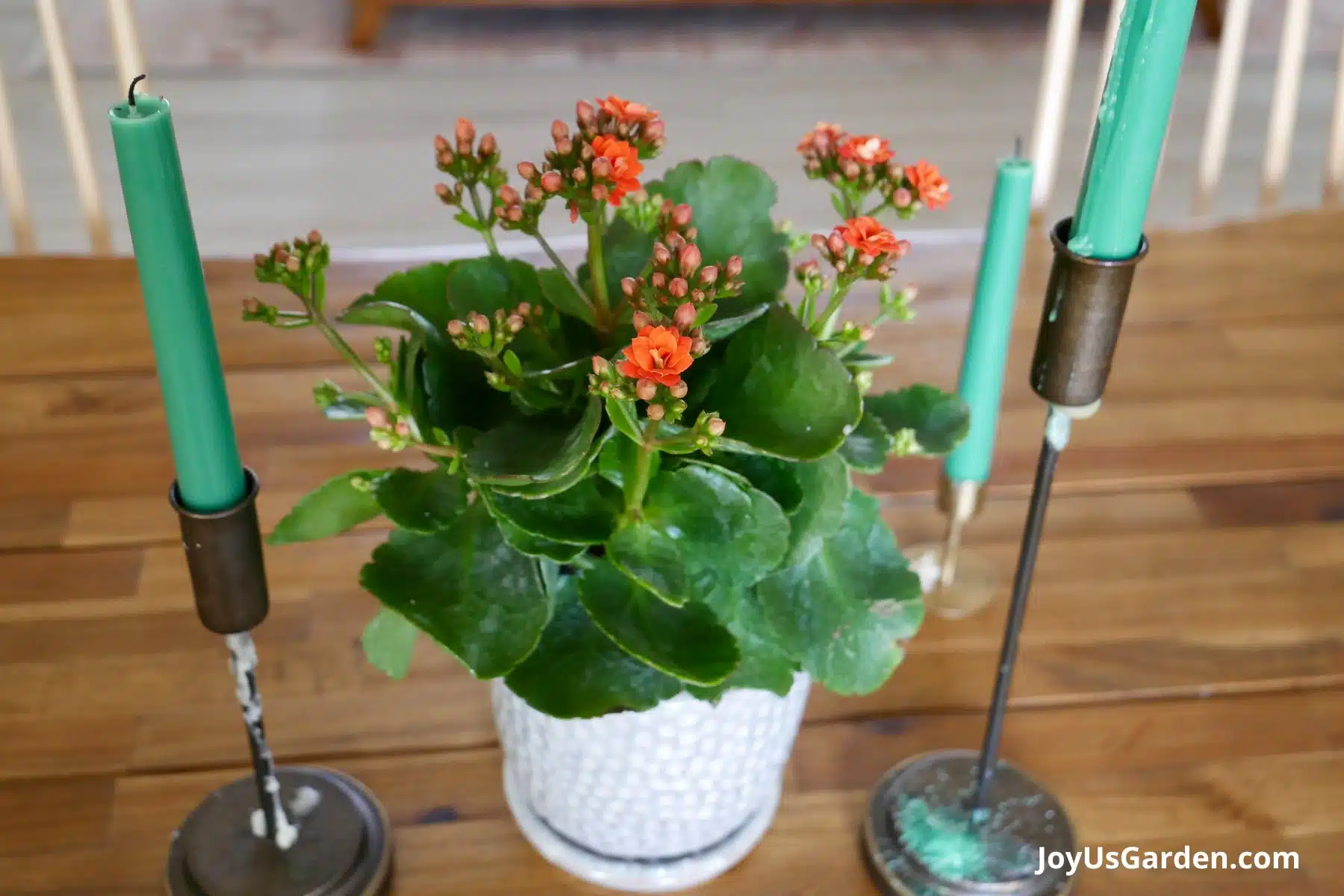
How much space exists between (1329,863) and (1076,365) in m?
0.30

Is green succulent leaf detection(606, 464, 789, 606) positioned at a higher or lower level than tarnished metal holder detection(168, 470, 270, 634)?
higher

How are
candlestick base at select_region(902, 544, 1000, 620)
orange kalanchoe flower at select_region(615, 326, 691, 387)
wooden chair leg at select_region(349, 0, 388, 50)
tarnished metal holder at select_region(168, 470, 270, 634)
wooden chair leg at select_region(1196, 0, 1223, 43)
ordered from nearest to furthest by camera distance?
orange kalanchoe flower at select_region(615, 326, 691, 387), tarnished metal holder at select_region(168, 470, 270, 634), candlestick base at select_region(902, 544, 1000, 620), wooden chair leg at select_region(349, 0, 388, 50), wooden chair leg at select_region(1196, 0, 1223, 43)

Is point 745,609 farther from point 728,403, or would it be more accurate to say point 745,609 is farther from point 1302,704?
point 1302,704

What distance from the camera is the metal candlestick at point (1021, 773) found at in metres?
0.49

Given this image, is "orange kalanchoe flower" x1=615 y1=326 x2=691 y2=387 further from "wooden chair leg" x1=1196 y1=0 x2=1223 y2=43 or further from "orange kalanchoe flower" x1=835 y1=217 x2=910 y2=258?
"wooden chair leg" x1=1196 y1=0 x2=1223 y2=43

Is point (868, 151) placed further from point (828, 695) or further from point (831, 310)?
point (828, 695)

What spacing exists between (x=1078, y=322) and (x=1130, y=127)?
80 millimetres

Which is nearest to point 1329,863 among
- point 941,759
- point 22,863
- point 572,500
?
point 941,759

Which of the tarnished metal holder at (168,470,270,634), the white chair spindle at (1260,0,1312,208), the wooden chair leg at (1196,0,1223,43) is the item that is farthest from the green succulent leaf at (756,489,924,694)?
the wooden chair leg at (1196,0,1223,43)

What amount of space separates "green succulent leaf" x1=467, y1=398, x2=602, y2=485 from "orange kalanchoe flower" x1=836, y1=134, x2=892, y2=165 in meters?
0.15

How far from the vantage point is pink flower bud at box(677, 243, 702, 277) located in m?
0.44

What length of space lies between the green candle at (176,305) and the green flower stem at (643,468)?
16cm

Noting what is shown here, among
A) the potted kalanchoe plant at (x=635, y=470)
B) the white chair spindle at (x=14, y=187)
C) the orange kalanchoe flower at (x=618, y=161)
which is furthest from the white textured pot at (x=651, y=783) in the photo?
the white chair spindle at (x=14, y=187)

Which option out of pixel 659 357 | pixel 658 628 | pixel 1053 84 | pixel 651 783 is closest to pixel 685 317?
pixel 659 357
